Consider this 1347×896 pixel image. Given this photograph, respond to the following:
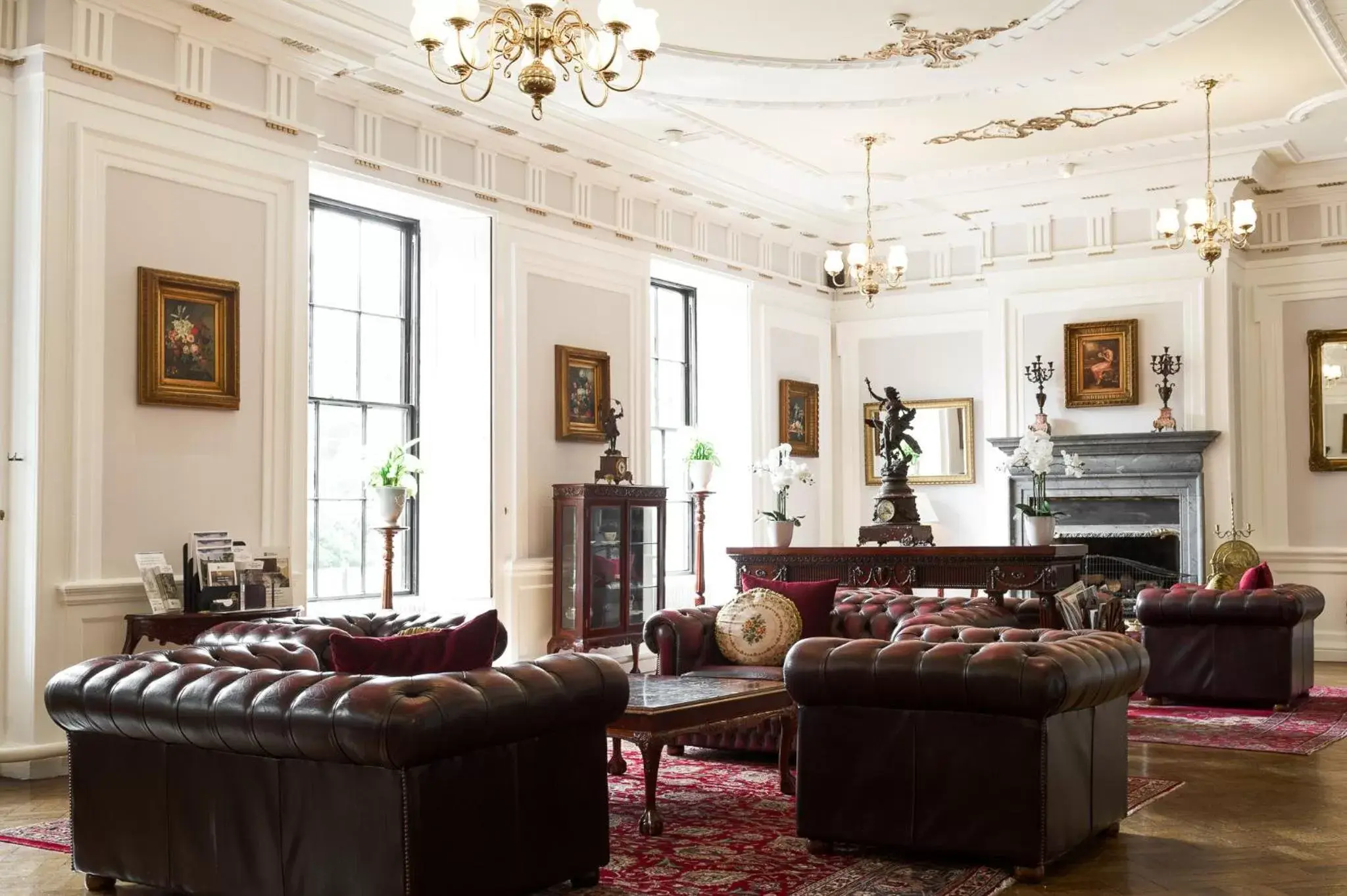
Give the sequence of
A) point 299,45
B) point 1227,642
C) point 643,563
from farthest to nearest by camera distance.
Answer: point 643,563
point 1227,642
point 299,45

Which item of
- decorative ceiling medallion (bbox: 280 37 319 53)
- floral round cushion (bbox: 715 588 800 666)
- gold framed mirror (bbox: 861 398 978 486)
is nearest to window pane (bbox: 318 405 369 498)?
decorative ceiling medallion (bbox: 280 37 319 53)

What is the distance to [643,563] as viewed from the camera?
949cm

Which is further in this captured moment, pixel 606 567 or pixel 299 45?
pixel 606 567

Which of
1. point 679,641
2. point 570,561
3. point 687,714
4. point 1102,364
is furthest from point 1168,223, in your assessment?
point 687,714

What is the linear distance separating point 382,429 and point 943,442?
5613mm

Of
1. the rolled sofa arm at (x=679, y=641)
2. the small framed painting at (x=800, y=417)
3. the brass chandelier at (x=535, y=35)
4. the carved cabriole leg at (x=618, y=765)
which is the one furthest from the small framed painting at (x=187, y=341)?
the small framed painting at (x=800, y=417)

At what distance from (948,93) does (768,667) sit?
4521mm

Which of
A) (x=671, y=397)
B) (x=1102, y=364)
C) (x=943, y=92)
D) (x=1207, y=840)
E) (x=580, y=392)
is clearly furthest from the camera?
(x=671, y=397)

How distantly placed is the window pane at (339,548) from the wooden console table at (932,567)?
7.96 feet

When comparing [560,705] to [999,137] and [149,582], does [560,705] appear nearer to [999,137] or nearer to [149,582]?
[149,582]

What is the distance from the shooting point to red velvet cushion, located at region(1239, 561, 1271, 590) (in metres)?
8.05

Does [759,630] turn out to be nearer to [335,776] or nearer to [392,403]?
[335,776]

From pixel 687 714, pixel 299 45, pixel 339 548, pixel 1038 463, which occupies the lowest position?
pixel 687 714

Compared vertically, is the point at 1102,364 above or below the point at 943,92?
below
